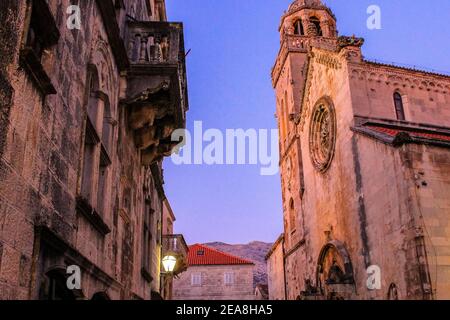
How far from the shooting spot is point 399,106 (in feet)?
69.5

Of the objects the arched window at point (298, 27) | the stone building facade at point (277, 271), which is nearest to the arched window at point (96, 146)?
the stone building facade at point (277, 271)

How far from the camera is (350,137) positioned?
18953 mm

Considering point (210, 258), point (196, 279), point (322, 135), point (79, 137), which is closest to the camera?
point (79, 137)

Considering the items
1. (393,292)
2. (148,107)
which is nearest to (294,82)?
(393,292)

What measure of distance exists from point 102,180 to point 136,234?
380 centimetres

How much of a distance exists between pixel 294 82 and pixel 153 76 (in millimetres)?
21296

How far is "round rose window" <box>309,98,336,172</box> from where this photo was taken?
2161 centimetres

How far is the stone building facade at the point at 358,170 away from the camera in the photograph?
43.4ft

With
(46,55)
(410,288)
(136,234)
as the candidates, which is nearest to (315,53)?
(410,288)

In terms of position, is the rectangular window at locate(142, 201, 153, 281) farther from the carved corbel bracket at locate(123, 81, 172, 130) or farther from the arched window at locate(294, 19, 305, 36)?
the arched window at locate(294, 19, 305, 36)

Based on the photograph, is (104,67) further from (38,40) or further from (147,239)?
(147,239)

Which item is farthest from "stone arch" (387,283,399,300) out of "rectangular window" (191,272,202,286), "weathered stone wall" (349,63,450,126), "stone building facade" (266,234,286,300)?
"rectangular window" (191,272,202,286)

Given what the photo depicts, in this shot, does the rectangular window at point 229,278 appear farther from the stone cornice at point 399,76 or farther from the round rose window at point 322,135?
the stone cornice at point 399,76

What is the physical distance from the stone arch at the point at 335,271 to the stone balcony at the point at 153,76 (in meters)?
10.7
